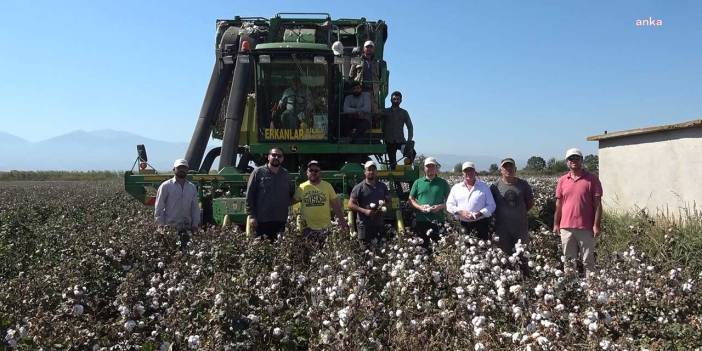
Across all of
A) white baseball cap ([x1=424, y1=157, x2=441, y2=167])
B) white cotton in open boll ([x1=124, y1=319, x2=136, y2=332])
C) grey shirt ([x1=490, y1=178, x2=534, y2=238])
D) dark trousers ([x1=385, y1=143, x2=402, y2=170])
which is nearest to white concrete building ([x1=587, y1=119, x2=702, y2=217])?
grey shirt ([x1=490, y1=178, x2=534, y2=238])

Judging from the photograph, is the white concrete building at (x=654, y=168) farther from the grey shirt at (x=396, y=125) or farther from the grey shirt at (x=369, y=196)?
the grey shirt at (x=369, y=196)

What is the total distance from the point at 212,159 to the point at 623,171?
26.7 ft

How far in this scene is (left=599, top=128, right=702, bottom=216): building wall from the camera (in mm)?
9742

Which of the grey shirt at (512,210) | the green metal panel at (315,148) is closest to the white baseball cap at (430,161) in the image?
Result: the grey shirt at (512,210)

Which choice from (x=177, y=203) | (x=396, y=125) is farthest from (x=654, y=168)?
(x=177, y=203)

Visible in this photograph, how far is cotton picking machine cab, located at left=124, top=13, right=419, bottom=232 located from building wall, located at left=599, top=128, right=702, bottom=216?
406 cm

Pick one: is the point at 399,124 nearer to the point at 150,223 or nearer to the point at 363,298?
the point at 150,223

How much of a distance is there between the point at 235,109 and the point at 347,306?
7.99m

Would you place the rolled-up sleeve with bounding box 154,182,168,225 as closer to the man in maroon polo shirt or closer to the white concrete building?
the man in maroon polo shirt

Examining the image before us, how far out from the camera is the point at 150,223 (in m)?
7.38

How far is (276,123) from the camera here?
11.5m

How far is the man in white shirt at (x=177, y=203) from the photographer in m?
7.62

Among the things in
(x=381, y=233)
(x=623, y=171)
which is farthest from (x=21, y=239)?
(x=623, y=171)

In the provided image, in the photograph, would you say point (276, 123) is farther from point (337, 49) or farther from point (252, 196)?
point (252, 196)
